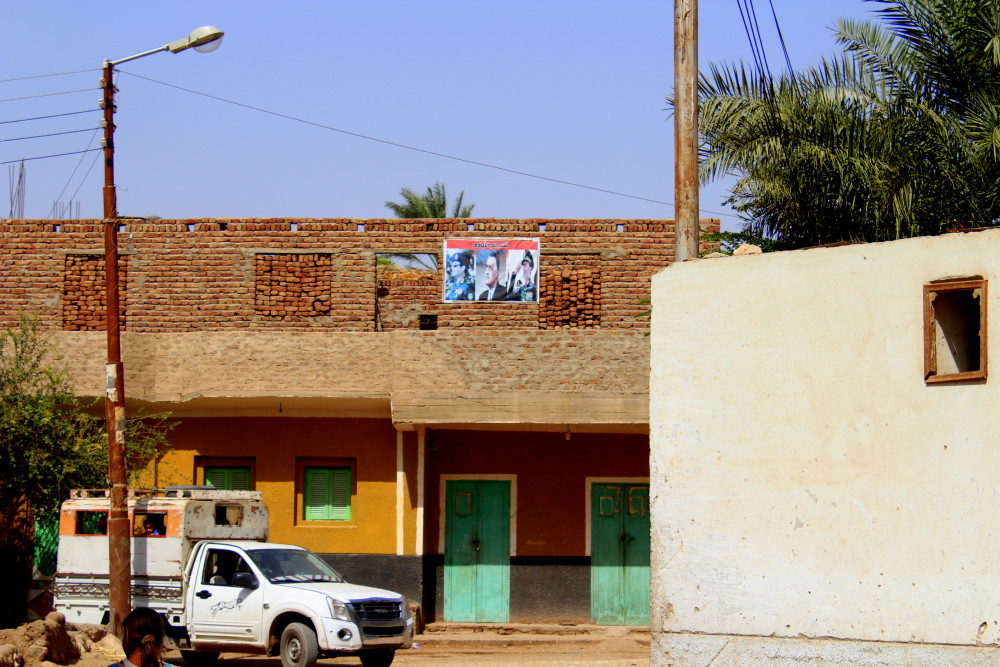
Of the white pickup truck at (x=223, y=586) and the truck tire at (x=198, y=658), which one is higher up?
the white pickup truck at (x=223, y=586)

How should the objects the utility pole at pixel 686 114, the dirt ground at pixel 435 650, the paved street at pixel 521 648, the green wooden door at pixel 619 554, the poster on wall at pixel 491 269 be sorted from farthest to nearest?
1. the green wooden door at pixel 619 554
2. the poster on wall at pixel 491 269
3. the paved street at pixel 521 648
4. the dirt ground at pixel 435 650
5. the utility pole at pixel 686 114

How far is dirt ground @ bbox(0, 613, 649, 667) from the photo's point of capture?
509 inches

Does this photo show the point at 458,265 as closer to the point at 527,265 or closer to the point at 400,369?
the point at 527,265

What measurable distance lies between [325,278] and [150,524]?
5650 millimetres

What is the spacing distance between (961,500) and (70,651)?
9.18m

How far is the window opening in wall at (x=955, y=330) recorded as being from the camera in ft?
33.1

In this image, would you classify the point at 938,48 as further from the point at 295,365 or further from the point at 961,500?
the point at 295,365

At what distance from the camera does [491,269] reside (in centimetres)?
2105

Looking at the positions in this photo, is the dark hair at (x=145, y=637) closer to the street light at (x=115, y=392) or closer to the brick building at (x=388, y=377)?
the street light at (x=115, y=392)

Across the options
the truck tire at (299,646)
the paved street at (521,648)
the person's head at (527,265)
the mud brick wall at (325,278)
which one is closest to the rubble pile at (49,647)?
the truck tire at (299,646)

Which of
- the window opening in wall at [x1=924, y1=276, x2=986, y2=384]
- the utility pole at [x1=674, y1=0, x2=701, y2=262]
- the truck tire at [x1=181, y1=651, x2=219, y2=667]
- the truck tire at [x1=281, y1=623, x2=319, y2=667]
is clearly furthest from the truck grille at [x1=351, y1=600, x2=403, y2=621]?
the window opening in wall at [x1=924, y1=276, x2=986, y2=384]

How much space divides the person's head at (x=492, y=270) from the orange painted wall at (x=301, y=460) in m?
2.90

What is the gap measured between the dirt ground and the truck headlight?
179 cm

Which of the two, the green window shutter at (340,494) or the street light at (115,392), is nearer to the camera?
the street light at (115,392)
